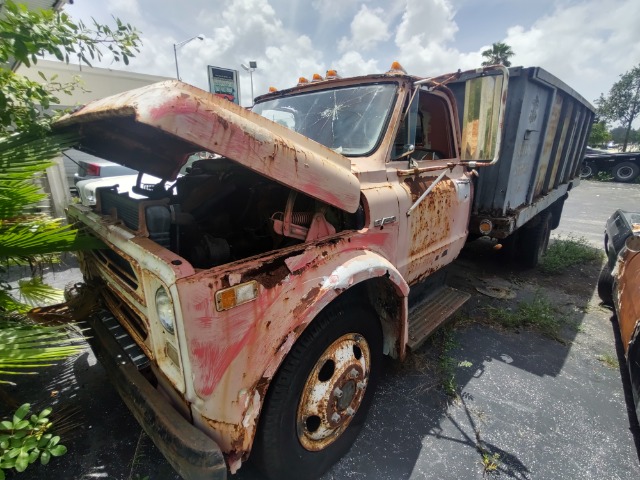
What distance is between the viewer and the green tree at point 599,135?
93.8 ft

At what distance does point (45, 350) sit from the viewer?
1420mm

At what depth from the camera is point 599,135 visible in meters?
28.8

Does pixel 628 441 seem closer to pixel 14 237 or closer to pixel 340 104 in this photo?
pixel 340 104

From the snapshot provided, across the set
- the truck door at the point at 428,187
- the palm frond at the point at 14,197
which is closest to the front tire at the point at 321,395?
the truck door at the point at 428,187

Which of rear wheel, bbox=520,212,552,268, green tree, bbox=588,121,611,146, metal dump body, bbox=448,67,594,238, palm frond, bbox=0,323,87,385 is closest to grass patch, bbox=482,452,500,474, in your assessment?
metal dump body, bbox=448,67,594,238

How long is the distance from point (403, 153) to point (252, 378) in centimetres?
177

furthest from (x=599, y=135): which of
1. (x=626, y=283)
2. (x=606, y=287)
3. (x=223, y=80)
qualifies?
(x=626, y=283)

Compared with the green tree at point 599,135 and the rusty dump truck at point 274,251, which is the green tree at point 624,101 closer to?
the green tree at point 599,135

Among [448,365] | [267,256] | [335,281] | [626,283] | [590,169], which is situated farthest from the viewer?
[590,169]

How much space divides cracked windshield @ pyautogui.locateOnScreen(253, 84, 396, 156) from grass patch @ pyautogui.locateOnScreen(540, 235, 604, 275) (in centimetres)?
443

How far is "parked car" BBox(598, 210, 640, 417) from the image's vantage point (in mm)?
2508

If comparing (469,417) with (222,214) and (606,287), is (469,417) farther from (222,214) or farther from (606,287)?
(606,287)

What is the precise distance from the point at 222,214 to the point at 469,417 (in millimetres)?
2347

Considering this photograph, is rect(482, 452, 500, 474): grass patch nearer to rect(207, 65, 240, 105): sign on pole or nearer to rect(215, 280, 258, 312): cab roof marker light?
rect(215, 280, 258, 312): cab roof marker light
